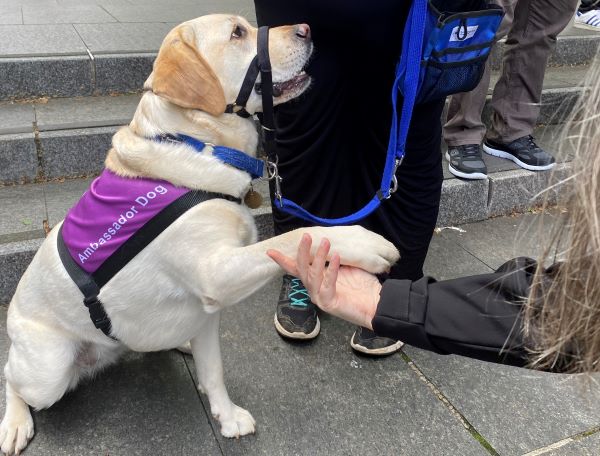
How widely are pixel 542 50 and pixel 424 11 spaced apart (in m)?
2.29

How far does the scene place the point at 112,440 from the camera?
2.02m

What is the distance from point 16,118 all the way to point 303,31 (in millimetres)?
2311

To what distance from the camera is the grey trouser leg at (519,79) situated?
3.66 m

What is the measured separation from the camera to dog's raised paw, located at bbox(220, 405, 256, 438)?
2053 mm

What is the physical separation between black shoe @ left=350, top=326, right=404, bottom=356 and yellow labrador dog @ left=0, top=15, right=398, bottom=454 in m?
0.66

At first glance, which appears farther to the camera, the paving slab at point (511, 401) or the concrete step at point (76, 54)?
the concrete step at point (76, 54)

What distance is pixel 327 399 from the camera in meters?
2.26

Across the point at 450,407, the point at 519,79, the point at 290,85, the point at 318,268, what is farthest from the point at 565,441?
the point at 519,79

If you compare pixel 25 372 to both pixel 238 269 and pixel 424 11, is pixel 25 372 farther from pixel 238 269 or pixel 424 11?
pixel 424 11

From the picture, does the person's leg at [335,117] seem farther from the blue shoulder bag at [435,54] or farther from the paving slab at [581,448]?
the paving slab at [581,448]

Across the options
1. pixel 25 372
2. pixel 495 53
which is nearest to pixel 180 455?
pixel 25 372

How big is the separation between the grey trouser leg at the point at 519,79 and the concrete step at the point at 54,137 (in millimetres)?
495

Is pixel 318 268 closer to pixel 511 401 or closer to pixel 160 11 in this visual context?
pixel 511 401

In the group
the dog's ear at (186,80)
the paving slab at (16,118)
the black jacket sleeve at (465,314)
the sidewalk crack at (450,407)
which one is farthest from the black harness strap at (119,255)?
the paving slab at (16,118)
